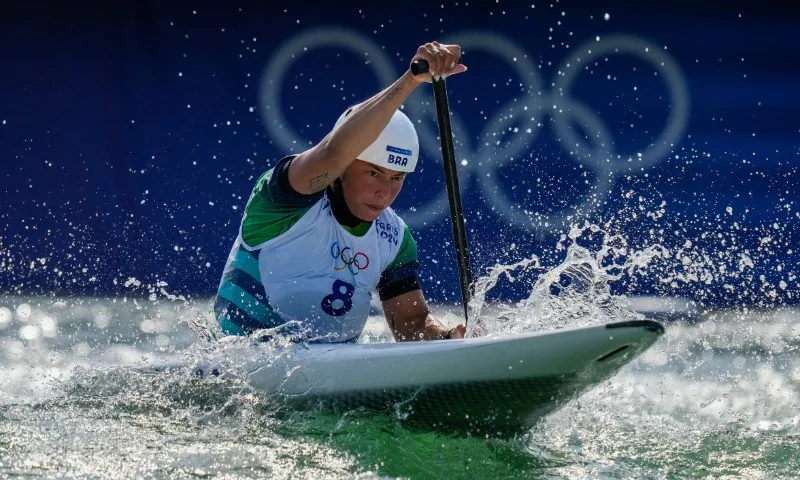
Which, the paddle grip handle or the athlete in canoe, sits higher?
the paddle grip handle

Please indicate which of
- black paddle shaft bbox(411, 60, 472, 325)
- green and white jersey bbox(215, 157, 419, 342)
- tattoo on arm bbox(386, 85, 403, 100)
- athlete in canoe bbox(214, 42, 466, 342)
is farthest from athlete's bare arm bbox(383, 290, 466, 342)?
tattoo on arm bbox(386, 85, 403, 100)

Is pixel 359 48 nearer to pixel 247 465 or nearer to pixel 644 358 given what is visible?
pixel 644 358

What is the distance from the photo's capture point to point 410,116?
9445mm

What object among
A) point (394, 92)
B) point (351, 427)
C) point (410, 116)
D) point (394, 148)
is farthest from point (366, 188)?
point (410, 116)

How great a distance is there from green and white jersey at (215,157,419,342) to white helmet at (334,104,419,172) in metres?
0.29

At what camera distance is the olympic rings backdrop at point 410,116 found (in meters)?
9.37

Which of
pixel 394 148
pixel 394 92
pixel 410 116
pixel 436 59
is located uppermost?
pixel 410 116

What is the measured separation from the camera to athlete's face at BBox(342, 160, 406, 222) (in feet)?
16.8

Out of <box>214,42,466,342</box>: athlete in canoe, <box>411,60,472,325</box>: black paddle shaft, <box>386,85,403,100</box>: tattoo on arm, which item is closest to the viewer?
<box>386,85,403,100</box>: tattoo on arm

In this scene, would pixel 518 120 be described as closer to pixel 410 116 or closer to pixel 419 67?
pixel 410 116

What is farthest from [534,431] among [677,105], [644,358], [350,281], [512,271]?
[677,105]

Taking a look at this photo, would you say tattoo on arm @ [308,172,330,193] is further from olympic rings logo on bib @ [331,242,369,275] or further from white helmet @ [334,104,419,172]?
olympic rings logo on bib @ [331,242,369,275]

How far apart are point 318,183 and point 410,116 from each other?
15.4 ft

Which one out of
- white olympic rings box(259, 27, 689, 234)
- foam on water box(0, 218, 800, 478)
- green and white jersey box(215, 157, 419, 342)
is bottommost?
foam on water box(0, 218, 800, 478)
